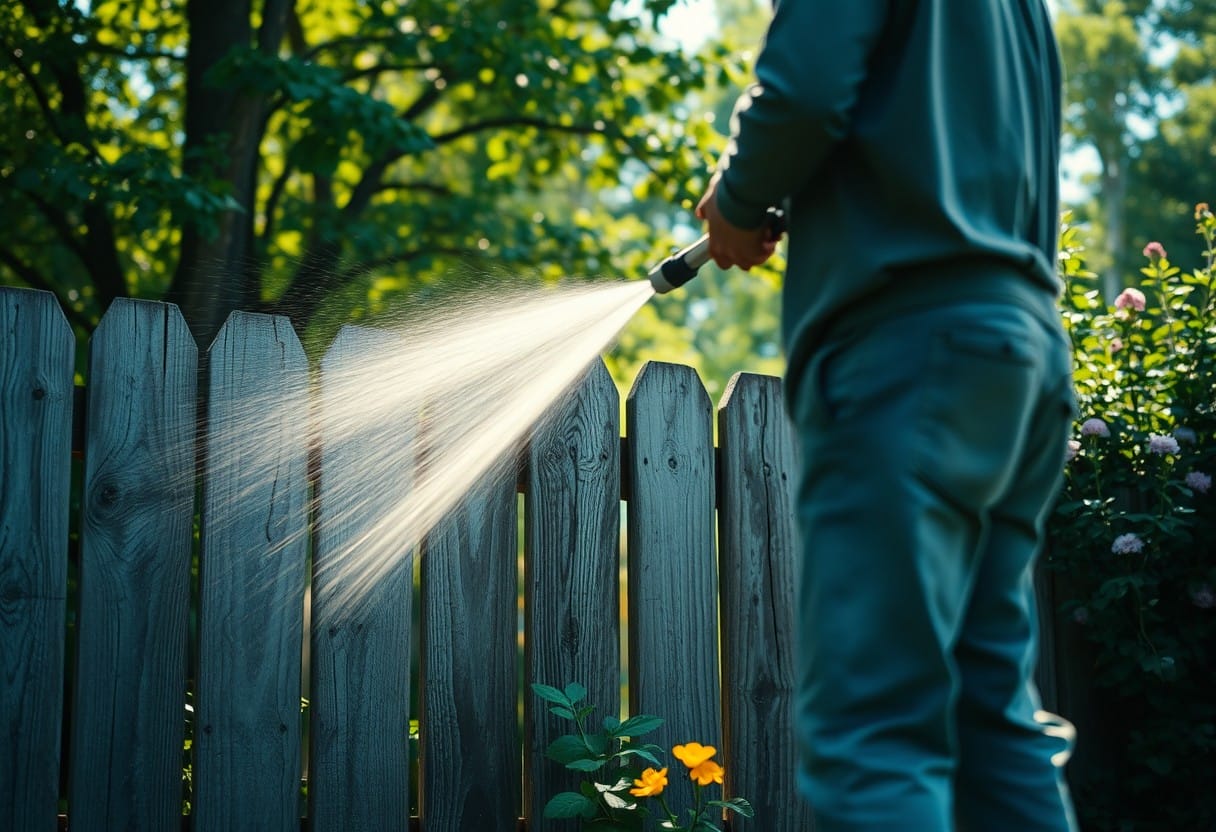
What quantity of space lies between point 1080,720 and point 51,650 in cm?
300

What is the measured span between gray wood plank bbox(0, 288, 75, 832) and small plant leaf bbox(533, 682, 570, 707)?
3.54 feet

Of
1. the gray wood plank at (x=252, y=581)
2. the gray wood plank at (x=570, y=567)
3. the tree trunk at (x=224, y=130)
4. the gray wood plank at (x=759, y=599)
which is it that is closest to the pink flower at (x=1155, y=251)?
the gray wood plank at (x=759, y=599)

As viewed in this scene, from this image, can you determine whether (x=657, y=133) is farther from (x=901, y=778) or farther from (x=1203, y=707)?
(x=901, y=778)

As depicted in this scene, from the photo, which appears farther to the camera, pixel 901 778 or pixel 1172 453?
pixel 1172 453

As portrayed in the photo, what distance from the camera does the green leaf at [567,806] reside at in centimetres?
277

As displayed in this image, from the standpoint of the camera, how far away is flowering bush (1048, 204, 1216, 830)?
3594 mm

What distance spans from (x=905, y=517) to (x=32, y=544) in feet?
6.54

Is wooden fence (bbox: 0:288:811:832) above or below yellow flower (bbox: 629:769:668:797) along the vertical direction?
above

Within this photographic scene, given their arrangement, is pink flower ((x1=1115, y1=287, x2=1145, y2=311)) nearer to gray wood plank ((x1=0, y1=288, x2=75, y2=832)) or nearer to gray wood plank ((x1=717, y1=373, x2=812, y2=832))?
gray wood plank ((x1=717, y1=373, x2=812, y2=832))

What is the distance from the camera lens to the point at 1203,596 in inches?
143

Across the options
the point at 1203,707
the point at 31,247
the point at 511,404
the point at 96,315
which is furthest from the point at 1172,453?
the point at 31,247

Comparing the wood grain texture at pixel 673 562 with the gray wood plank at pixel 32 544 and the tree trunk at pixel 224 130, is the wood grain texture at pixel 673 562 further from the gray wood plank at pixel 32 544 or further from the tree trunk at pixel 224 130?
the tree trunk at pixel 224 130

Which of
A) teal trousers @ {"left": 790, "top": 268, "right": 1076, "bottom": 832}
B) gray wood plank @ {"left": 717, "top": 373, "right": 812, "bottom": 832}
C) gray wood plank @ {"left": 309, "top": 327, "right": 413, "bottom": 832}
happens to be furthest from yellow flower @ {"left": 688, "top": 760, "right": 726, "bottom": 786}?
teal trousers @ {"left": 790, "top": 268, "right": 1076, "bottom": 832}

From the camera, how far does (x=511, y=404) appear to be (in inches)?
131
